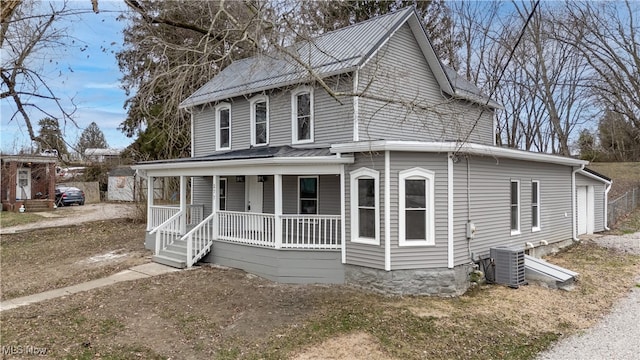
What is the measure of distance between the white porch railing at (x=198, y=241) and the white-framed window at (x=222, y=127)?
362 centimetres

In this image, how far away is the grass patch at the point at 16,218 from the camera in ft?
70.7

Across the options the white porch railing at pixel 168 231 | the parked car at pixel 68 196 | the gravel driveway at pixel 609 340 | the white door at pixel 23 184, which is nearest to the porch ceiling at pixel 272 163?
the white porch railing at pixel 168 231

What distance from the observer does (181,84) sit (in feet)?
26.7

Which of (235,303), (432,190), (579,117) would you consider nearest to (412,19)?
(432,190)

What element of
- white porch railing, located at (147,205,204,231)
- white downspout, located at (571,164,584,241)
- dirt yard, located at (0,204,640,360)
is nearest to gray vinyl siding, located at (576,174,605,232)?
white downspout, located at (571,164,584,241)

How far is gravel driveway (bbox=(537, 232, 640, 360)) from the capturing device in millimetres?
6277

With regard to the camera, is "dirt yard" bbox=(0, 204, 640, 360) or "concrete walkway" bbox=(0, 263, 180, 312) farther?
"concrete walkway" bbox=(0, 263, 180, 312)

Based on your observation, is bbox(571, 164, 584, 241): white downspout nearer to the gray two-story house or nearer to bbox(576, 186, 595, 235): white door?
the gray two-story house

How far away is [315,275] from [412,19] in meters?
7.83

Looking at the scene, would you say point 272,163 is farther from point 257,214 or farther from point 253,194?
point 253,194

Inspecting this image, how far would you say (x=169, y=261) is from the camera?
1176 cm

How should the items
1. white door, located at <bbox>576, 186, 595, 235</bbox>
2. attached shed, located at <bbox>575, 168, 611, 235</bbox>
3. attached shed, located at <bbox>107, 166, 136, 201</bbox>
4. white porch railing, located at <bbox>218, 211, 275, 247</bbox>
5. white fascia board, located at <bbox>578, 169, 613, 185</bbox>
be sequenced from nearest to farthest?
white porch railing, located at <bbox>218, 211, 275, 247</bbox>
white fascia board, located at <bbox>578, 169, 613, 185</bbox>
attached shed, located at <bbox>575, 168, 611, 235</bbox>
white door, located at <bbox>576, 186, 595, 235</bbox>
attached shed, located at <bbox>107, 166, 136, 201</bbox>

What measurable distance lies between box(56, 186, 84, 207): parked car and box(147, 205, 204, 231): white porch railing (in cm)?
2013

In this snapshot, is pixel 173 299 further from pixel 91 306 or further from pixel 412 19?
pixel 412 19
